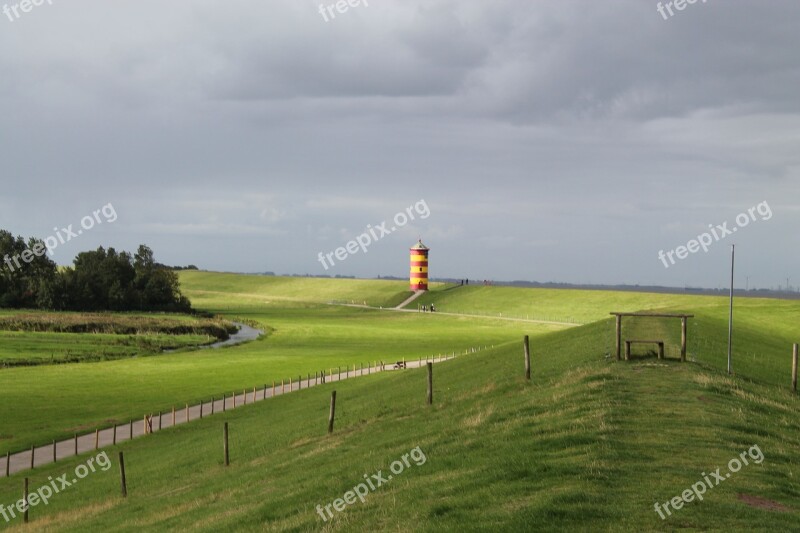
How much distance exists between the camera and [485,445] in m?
21.3

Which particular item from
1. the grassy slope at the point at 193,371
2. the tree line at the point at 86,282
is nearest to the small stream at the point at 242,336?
the grassy slope at the point at 193,371

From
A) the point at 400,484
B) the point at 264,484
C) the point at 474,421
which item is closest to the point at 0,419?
the point at 264,484

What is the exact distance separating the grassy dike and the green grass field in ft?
0.24

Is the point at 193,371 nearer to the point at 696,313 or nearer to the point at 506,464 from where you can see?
the point at 696,313

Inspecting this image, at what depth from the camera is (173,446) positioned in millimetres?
43125

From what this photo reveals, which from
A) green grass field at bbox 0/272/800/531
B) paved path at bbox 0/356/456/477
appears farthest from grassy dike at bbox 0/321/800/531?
paved path at bbox 0/356/456/477

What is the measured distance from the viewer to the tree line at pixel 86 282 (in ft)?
540

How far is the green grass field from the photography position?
15.4 meters

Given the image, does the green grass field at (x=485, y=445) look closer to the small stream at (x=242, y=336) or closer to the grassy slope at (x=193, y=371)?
the grassy slope at (x=193, y=371)

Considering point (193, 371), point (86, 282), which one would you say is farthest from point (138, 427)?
point (86, 282)

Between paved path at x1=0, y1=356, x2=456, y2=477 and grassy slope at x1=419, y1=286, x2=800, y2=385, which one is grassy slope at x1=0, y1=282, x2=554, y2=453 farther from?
grassy slope at x1=419, y1=286, x2=800, y2=385

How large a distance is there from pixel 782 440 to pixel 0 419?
152 feet

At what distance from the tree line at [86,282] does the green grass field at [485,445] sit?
338ft

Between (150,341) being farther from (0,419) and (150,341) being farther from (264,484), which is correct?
(264,484)
